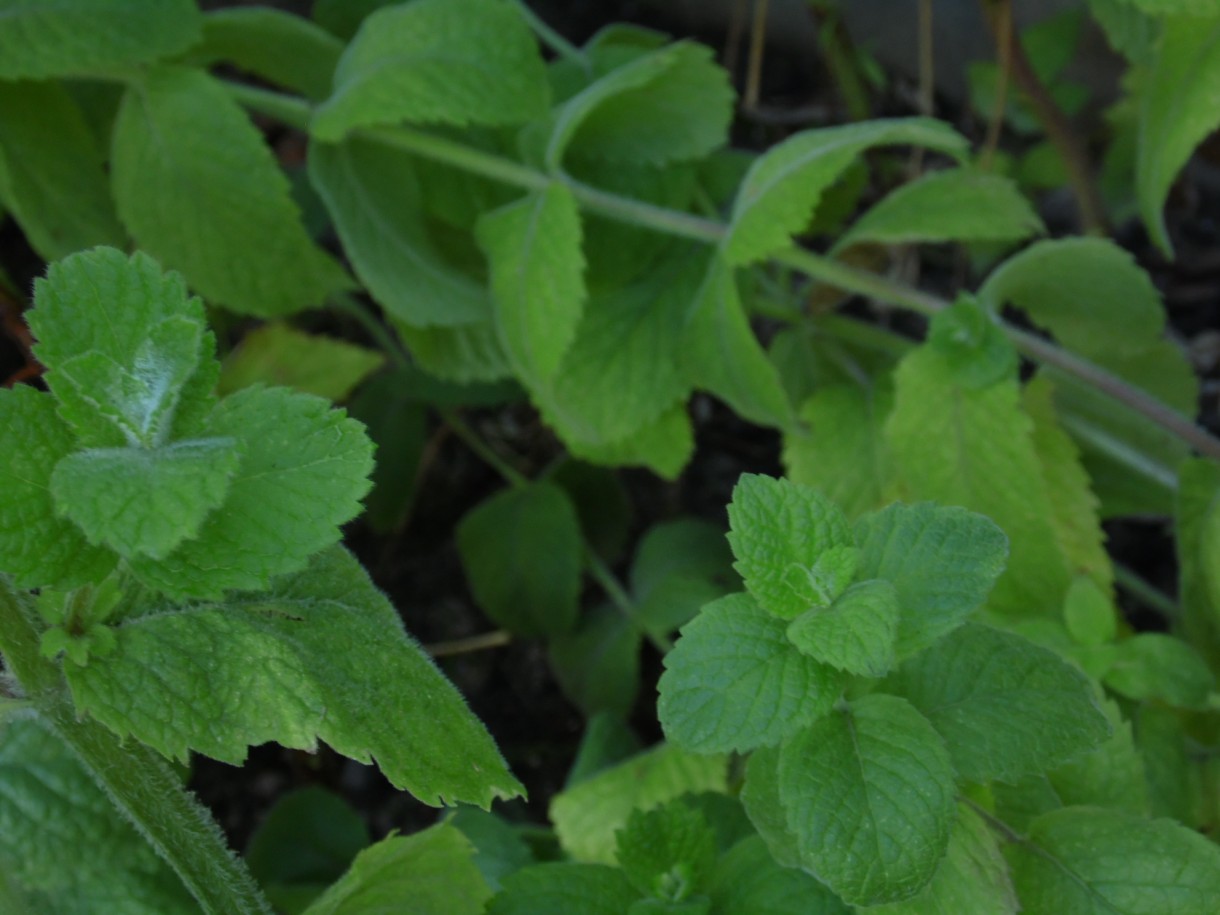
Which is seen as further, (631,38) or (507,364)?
(631,38)

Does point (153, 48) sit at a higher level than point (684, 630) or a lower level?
higher

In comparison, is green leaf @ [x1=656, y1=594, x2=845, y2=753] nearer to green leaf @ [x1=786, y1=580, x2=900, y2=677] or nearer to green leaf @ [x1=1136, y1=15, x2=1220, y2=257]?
green leaf @ [x1=786, y1=580, x2=900, y2=677]

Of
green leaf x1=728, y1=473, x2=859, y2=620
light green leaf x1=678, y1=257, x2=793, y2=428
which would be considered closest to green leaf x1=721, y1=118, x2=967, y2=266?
light green leaf x1=678, y1=257, x2=793, y2=428

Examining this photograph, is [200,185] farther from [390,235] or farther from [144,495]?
[144,495]

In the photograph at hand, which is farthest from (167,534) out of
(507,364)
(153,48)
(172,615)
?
(507,364)

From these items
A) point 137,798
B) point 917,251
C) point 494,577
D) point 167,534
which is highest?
point 167,534

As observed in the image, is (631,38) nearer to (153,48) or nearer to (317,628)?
(153,48)

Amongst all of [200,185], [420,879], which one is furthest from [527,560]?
[420,879]
